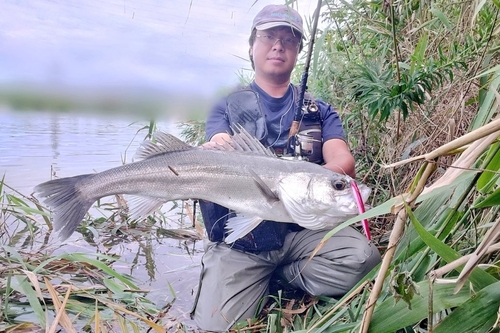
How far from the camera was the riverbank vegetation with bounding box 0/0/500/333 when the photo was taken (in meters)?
0.84

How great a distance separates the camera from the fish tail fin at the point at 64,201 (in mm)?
2143

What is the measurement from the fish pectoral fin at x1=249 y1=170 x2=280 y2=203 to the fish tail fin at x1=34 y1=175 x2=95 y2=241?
85cm

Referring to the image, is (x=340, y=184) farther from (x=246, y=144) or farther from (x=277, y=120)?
(x=277, y=120)

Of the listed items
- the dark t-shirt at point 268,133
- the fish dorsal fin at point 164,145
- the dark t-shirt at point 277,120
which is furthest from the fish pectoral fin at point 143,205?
the dark t-shirt at point 277,120

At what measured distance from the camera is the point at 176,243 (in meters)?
3.26

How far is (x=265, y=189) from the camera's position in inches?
80.7

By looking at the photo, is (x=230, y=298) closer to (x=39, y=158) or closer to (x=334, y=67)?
(x=334, y=67)

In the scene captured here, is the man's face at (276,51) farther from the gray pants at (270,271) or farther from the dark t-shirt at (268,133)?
the gray pants at (270,271)

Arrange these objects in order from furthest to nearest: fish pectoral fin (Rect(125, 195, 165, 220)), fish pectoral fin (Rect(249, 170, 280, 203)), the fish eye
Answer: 1. fish pectoral fin (Rect(125, 195, 165, 220))
2. fish pectoral fin (Rect(249, 170, 280, 203))
3. the fish eye

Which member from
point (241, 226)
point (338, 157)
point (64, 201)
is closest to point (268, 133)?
point (338, 157)

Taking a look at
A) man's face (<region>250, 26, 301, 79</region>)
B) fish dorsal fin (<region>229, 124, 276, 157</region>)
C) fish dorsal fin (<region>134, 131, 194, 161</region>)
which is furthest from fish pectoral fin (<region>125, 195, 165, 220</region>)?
man's face (<region>250, 26, 301, 79</region>)

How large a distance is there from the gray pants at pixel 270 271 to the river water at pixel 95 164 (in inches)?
6.4

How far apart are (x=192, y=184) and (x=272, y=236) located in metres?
0.60

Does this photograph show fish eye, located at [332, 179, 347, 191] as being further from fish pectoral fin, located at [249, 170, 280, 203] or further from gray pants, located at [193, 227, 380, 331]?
gray pants, located at [193, 227, 380, 331]
